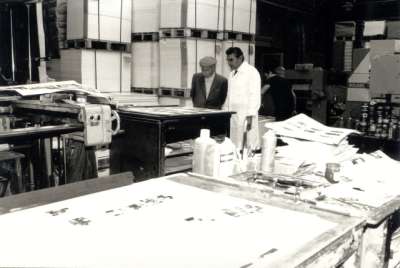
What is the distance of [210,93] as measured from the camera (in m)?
6.32

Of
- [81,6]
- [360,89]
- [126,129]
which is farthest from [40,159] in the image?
[360,89]

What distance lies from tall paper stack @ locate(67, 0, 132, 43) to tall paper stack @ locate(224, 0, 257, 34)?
1510mm

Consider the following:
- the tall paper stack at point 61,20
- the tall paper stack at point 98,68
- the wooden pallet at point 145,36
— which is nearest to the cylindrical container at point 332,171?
the tall paper stack at point 98,68

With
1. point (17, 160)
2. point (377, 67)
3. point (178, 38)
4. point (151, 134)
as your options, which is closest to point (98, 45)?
point (178, 38)

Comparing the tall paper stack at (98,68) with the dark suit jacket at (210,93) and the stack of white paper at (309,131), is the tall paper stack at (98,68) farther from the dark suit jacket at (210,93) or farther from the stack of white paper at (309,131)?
the stack of white paper at (309,131)

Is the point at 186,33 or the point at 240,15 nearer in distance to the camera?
the point at 186,33

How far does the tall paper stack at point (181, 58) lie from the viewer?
615 cm

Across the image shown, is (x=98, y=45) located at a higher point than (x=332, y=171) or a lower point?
higher

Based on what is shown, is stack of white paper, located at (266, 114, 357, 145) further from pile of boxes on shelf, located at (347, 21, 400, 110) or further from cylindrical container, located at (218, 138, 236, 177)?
pile of boxes on shelf, located at (347, 21, 400, 110)

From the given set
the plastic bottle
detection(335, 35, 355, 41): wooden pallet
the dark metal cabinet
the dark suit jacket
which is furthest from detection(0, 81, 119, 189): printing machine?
detection(335, 35, 355, 41): wooden pallet

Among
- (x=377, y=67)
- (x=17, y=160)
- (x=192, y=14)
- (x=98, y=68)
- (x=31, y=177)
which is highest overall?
(x=192, y=14)

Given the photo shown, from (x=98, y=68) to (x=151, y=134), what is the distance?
7.81ft

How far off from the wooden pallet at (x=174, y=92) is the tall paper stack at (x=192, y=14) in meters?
0.92

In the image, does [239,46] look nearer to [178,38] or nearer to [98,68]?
[178,38]
